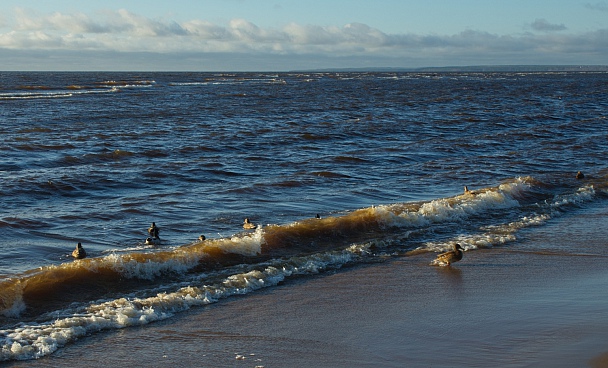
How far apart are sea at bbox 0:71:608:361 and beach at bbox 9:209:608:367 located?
1.42 ft

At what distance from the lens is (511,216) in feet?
51.2

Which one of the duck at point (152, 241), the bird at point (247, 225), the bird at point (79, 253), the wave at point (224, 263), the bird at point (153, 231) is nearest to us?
the wave at point (224, 263)

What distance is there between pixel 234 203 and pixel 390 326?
8.49 metres

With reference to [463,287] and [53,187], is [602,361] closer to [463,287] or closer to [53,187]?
[463,287]

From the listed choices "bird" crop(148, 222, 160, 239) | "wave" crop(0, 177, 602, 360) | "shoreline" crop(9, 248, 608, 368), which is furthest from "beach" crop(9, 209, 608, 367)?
"bird" crop(148, 222, 160, 239)

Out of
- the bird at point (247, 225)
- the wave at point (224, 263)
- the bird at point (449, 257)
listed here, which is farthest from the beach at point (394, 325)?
the bird at point (247, 225)

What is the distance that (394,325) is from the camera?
859cm

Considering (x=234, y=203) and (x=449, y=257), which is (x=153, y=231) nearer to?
(x=234, y=203)

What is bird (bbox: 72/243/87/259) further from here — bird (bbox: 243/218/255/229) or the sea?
bird (bbox: 243/218/255/229)

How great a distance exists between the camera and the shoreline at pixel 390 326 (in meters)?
7.54

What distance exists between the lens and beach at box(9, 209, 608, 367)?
7.54 meters

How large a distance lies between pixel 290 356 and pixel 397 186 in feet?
39.5

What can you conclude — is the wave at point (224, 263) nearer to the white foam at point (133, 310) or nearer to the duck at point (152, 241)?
the white foam at point (133, 310)

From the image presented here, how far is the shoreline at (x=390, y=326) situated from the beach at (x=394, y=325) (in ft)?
0.04
